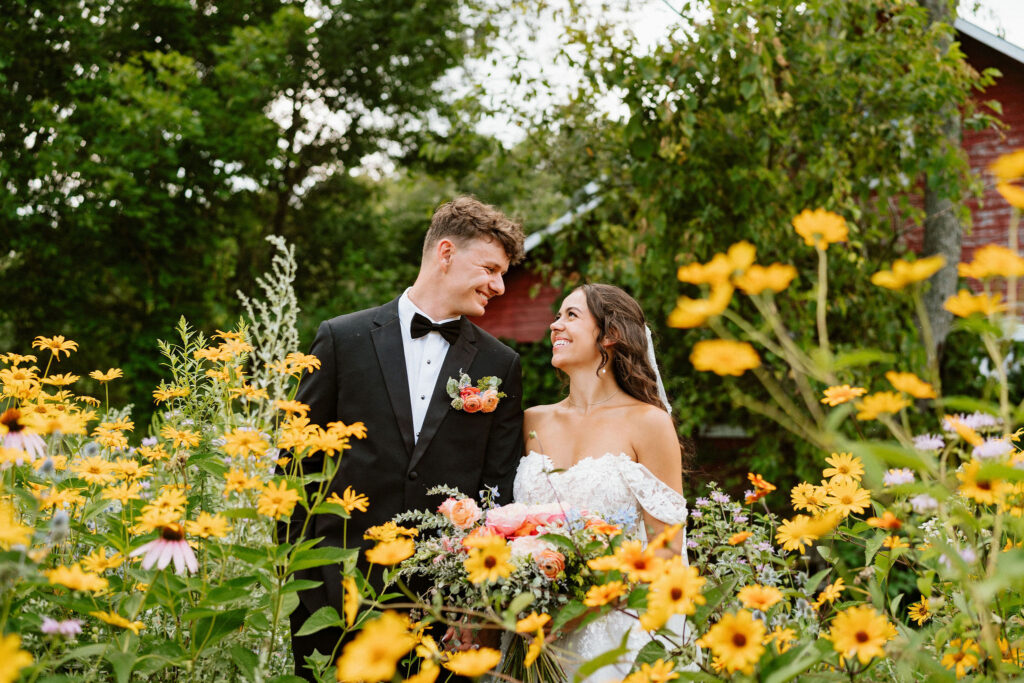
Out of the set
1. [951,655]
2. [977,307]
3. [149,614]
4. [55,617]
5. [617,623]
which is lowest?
[617,623]

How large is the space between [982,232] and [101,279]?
11391mm

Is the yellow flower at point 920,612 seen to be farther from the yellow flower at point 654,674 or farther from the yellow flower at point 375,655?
the yellow flower at point 375,655

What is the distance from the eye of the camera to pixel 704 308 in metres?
0.97

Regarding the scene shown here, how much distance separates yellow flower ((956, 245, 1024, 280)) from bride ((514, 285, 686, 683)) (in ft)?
5.15

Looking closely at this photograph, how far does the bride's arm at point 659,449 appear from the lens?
2795 mm

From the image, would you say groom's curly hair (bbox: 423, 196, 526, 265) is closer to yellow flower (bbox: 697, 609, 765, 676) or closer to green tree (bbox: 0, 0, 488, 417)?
yellow flower (bbox: 697, 609, 765, 676)

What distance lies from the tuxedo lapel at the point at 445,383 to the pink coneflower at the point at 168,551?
1.15 m

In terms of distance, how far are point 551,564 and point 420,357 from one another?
115 centimetres

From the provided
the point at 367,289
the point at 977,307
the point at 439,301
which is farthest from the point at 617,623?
the point at 367,289

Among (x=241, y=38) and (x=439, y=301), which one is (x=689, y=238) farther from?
(x=241, y=38)

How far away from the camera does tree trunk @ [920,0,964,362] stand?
19.2ft

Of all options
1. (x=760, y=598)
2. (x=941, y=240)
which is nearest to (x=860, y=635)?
(x=760, y=598)

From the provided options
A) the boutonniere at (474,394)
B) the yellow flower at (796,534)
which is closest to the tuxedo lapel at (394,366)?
the boutonniere at (474,394)

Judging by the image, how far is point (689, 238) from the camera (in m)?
5.33
